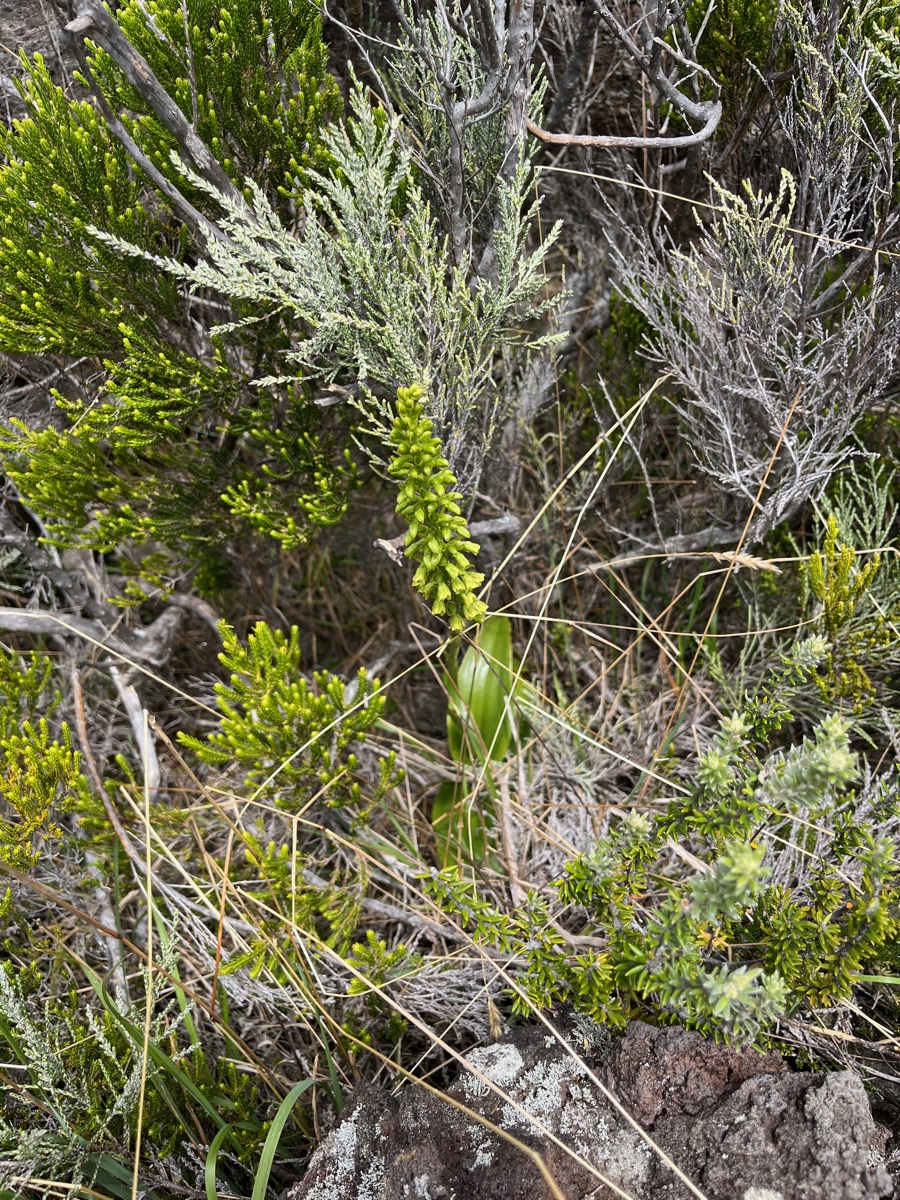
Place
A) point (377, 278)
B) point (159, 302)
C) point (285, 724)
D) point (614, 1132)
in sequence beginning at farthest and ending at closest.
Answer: point (159, 302) < point (285, 724) < point (377, 278) < point (614, 1132)

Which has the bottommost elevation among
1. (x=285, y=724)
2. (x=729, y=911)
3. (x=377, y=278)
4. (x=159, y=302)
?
(x=729, y=911)

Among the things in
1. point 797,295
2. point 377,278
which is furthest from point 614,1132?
point 797,295

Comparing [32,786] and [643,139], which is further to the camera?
[32,786]

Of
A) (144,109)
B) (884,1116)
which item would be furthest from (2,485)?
(884,1116)

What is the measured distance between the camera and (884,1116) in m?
1.62

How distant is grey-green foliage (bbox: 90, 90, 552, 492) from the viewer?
1.86m

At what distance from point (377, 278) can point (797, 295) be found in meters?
1.11

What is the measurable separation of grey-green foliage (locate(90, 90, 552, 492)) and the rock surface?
1361 millimetres

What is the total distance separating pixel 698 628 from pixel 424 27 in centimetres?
187

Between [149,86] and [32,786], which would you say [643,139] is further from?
[32,786]

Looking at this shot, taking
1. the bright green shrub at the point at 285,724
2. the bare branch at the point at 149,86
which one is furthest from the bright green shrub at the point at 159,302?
the bright green shrub at the point at 285,724

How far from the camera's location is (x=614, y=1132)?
1.46 meters

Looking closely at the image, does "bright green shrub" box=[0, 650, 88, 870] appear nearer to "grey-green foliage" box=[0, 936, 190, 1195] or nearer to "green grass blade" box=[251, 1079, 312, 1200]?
"grey-green foliage" box=[0, 936, 190, 1195]

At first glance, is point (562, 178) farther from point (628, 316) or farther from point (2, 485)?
point (2, 485)
